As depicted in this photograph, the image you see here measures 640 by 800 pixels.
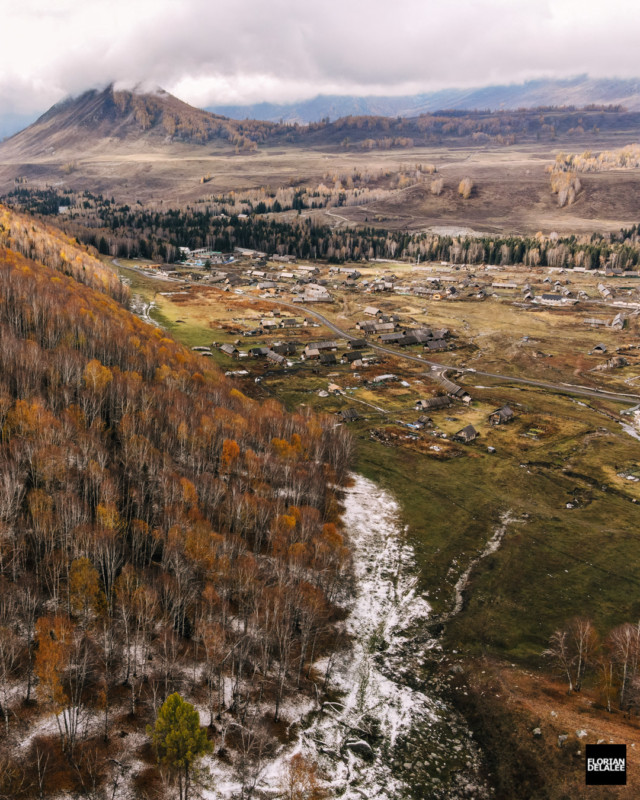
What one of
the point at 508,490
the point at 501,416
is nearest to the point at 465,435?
the point at 501,416

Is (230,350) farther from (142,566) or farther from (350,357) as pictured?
(142,566)

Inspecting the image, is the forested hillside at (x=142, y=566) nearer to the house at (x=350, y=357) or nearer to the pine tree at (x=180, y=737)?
the pine tree at (x=180, y=737)

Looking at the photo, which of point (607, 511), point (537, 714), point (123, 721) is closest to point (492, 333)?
point (607, 511)

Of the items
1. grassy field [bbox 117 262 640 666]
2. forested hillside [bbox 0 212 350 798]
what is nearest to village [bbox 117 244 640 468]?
grassy field [bbox 117 262 640 666]

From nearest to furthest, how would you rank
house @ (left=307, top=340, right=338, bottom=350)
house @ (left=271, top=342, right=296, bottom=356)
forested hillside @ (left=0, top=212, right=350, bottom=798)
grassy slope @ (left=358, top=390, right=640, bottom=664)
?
forested hillside @ (left=0, top=212, right=350, bottom=798)
grassy slope @ (left=358, top=390, right=640, bottom=664)
house @ (left=271, top=342, right=296, bottom=356)
house @ (left=307, top=340, right=338, bottom=350)

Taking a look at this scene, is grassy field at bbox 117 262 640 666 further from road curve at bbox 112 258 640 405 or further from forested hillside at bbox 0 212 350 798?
forested hillside at bbox 0 212 350 798
